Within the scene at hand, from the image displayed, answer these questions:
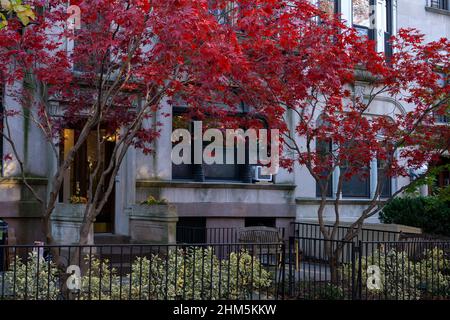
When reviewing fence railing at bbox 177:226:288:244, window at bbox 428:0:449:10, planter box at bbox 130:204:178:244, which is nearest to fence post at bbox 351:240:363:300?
planter box at bbox 130:204:178:244

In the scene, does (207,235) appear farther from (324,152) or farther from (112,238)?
(324,152)

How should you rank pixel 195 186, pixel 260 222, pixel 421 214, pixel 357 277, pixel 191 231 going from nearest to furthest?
1. pixel 357 277
2. pixel 191 231
3. pixel 195 186
4. pixel 421 214
5. pixel 260 222

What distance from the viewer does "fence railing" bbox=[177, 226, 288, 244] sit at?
17.0 m

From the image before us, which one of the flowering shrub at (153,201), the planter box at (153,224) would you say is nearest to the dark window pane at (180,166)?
the flowering shrub at (153,201)

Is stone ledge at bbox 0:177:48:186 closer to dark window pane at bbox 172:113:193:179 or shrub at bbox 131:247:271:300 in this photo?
dark window pane at bbox 172:113:193:179

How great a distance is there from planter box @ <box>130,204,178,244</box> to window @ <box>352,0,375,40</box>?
9289 mm

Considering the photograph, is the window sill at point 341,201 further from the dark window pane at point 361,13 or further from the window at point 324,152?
the dark window pane at point 361,13

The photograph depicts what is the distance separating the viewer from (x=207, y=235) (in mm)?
17594

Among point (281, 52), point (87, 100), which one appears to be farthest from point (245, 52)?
point (87, 100)

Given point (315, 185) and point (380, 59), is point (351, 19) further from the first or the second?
point (380, 59)

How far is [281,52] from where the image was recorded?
12500 millimetres

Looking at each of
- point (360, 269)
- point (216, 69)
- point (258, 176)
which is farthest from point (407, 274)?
point (258, 176)

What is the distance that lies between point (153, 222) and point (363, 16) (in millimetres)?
10030
